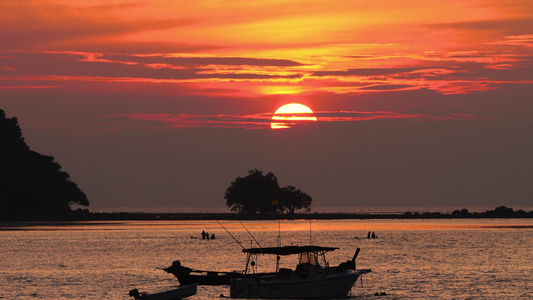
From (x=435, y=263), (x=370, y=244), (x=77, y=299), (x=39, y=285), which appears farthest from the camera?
(x=370, y=244)

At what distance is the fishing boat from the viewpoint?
61.7 metres

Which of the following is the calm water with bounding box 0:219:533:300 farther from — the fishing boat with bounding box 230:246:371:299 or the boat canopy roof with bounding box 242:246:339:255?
the boat canopy roof with bounding box 242:246:339:255

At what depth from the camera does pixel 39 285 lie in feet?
254

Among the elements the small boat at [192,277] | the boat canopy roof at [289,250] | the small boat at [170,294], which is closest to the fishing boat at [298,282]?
the boat canopy roof at [289,250]

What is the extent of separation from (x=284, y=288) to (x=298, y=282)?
1.27 metres

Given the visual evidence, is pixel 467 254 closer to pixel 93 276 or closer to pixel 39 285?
pixel 93 276

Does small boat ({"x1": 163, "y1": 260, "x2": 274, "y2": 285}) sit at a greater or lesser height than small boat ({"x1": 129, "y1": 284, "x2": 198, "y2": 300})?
greater

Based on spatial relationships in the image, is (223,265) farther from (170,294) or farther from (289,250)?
(170,294)

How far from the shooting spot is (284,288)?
61.7 m

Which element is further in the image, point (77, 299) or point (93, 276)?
point (93, 276)

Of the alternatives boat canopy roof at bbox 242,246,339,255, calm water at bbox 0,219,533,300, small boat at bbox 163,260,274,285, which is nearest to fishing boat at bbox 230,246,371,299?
boat canopy roof at bbox 242,246,339,255

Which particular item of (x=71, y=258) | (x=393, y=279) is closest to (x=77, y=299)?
(x=393, y=279)

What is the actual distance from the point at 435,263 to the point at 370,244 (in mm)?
41043

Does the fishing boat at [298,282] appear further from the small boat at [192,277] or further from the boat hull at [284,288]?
the small boat at [192,277]
